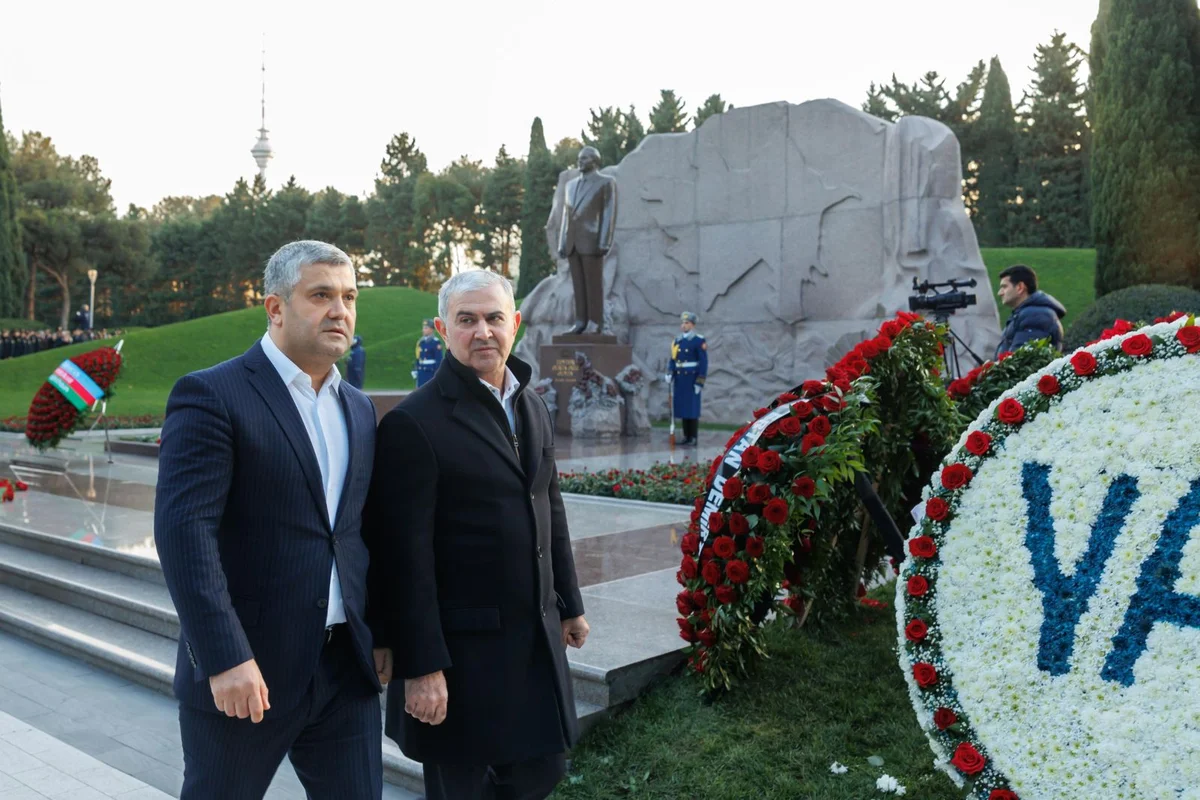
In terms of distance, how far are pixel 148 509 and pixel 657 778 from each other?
5852 millimetres

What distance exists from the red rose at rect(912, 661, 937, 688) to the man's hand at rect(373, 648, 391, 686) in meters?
1.42

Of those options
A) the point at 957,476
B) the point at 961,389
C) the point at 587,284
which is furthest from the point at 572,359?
the point at 957,476

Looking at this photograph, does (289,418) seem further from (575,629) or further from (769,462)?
(769,462)

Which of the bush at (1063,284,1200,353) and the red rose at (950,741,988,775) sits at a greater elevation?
the bush at (1063,284,1200,353)

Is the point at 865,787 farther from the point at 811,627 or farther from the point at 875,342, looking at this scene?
the point at 875,342

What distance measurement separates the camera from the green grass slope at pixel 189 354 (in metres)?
23.6

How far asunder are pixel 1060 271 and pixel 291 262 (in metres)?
27.3

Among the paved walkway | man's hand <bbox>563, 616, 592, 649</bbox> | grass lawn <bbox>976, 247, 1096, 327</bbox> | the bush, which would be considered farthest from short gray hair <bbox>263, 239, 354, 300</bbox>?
grass lawn <bbox>976, 247, 1096, 327</bbox>

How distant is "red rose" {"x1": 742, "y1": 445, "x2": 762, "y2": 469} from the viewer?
3.52m

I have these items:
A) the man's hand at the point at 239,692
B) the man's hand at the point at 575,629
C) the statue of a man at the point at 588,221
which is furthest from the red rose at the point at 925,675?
the statue of a man at the point at 588,221

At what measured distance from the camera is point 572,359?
13.5 meters

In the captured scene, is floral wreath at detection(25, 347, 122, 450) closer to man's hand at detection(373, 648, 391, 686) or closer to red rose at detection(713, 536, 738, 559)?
red rose at detection(713, 536, 738, 559)

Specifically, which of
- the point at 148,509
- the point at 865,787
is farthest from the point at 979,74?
the point at 865,787

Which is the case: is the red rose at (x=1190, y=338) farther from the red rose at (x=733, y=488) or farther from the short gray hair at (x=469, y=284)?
the short gray hair at (x=469, y=284)
